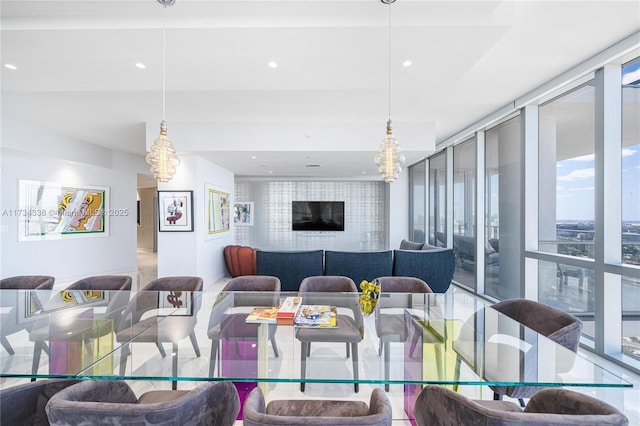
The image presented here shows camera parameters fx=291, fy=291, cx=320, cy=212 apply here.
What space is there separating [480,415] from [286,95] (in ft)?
11.4

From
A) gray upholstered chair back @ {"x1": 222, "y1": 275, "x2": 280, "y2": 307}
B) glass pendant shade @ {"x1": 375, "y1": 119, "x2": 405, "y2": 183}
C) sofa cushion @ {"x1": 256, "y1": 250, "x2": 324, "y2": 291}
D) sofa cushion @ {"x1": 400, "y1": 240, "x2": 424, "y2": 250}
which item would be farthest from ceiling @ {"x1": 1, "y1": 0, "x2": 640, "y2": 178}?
sofa cushion @ {"x1": 400, "y1": 240, "x2": 424, "y2": 250}

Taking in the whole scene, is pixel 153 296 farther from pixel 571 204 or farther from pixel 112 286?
pixel 571 204

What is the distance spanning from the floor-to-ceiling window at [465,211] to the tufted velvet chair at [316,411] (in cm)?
440

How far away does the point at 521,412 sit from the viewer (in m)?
1.02

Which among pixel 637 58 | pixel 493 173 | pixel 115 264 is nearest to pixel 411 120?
pixel 493 173

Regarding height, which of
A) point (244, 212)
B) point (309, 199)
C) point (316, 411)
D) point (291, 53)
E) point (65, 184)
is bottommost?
point (316, 411)

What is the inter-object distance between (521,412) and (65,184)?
7.31 m

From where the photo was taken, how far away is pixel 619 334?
2.71 m

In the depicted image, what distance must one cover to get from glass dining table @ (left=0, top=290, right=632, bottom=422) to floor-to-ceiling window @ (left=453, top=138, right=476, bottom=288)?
3049 millimetres

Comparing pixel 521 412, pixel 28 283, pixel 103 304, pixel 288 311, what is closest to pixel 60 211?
pixel 28 283

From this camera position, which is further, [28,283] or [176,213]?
[176,213]

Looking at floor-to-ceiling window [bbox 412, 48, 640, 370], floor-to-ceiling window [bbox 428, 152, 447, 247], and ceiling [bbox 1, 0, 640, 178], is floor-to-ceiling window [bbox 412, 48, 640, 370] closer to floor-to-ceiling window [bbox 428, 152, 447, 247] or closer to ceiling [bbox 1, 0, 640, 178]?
ceiling [bbox 1, 0, 640, 178]

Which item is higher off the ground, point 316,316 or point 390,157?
point 390,157

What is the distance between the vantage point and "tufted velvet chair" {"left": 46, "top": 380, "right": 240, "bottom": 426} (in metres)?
0.94
